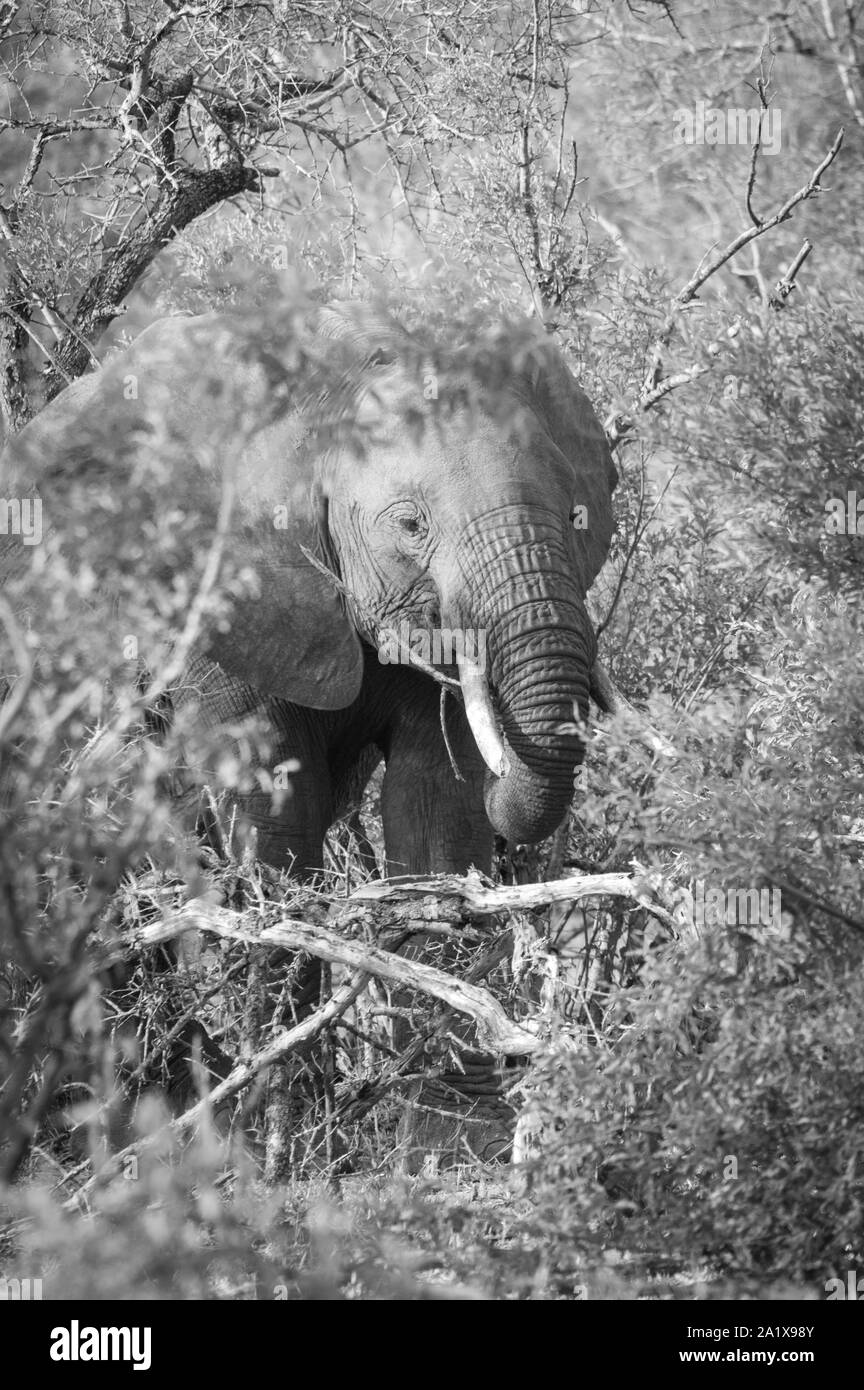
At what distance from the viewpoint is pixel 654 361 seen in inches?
309

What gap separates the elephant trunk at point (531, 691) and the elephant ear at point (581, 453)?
0.47 meters

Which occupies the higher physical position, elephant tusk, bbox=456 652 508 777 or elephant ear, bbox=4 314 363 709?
elephant ear, bbox=4 314 363 709

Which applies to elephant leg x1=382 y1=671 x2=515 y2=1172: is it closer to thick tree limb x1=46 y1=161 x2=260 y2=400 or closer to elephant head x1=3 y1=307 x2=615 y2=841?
elephant head x1=3 y1=307 x2=615 y2=841

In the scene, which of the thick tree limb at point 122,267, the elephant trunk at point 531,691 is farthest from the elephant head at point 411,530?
the thick tree limb at point 122,267

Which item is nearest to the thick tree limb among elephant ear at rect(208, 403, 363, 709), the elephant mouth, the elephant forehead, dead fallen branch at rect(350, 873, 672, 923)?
elephant ear at rect(208, 403, 363, 709)

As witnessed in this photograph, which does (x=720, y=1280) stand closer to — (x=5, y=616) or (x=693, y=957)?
(x=693, y=957)

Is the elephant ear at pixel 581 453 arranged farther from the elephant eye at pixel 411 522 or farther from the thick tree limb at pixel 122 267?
the thick tree limb at pixel 122 267

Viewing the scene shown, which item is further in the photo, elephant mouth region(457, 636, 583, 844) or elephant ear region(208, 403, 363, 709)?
elephant ear region(208, 403, 363, 709)

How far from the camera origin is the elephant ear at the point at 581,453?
Answer: 6715 mm

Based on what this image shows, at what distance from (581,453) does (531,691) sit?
4.22 ft

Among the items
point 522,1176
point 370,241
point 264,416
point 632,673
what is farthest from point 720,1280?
point 370,241

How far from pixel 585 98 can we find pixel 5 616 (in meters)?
14.8

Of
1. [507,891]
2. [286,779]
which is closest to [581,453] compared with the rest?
[286,779]

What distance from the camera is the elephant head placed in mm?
6082
